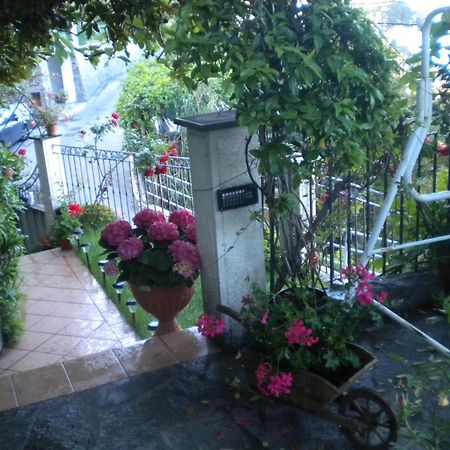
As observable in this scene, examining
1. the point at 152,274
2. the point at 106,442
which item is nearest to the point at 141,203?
the point at 152,274

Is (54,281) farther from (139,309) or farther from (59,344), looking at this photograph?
(59,344)

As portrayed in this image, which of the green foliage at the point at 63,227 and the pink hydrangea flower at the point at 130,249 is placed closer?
the pink hydrangea flower at the point at 130,249

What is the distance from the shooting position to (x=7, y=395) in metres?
2.62

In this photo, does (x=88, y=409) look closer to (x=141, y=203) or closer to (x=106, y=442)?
(x=106, y=442)

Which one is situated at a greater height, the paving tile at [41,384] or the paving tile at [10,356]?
the paving tile at [41,384]

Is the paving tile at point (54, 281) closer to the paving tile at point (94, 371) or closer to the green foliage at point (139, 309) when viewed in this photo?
the green foliage at point (139, 309)

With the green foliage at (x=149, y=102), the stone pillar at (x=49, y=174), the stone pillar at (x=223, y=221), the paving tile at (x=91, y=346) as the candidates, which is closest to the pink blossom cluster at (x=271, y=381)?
the stone pillar at (x=223, y=221)

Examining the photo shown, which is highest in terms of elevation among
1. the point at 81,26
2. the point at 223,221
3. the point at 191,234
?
the point at 81,26

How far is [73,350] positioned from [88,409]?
157 centimetres

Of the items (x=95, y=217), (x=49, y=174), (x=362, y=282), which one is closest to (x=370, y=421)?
(x=362, y=282)

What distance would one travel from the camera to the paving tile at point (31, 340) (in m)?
4.05

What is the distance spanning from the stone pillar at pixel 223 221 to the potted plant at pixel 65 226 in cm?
346

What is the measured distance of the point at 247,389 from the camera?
251cm

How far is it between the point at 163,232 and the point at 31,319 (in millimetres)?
1944
